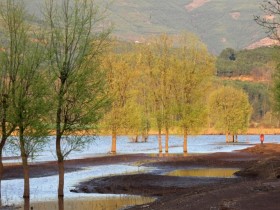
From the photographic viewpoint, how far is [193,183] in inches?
1607

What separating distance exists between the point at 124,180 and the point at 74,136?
32.3ft

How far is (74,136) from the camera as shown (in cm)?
3391

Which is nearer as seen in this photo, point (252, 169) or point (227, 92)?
point (252, 169)

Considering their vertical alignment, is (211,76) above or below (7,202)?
above

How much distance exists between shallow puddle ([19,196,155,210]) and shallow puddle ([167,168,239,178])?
13.6 meters

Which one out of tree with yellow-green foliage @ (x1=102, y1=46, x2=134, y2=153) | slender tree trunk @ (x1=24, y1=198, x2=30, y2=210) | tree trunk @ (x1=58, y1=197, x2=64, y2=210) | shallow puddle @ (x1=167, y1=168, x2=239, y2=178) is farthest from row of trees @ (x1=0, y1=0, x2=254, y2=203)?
tree with yellow-green foliage @ (x1=102, y1=46, x2=134, y2=153)

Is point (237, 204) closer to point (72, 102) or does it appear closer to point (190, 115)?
point (72, 102)

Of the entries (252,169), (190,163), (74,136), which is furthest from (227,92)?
(74,136)

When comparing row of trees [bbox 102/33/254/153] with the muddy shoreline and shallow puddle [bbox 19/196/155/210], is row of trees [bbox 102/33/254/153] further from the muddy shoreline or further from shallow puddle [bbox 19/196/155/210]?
shallow puddle [bbox 19/196/155/210]

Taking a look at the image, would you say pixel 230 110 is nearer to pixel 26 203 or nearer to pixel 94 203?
pixel 94 203

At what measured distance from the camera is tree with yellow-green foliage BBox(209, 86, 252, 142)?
113812 mm

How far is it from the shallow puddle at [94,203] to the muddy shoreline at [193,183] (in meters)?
1.67

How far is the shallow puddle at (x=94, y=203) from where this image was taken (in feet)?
98.3

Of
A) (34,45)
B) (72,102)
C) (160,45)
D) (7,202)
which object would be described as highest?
(160,45)
